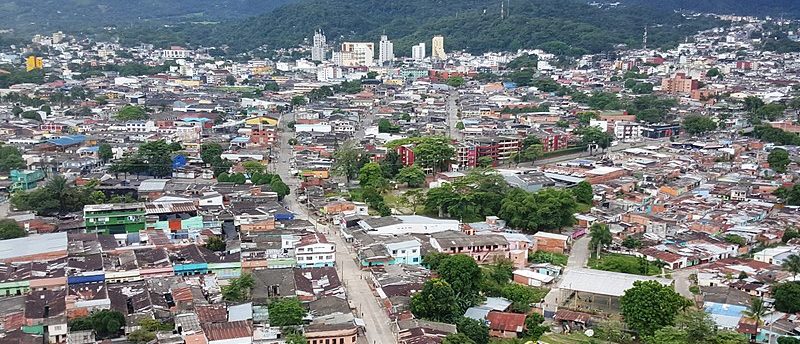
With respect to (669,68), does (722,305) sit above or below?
below

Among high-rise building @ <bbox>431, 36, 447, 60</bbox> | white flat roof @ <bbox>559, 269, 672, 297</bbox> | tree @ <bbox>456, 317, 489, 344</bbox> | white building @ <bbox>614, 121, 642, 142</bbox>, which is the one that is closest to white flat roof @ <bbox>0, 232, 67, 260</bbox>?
tree @ <bbox>456, 317, 489, 344</bbox>

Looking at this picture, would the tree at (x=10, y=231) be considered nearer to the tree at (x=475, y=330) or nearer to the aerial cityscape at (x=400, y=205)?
the aerial cityscape at (x=400, y=205)

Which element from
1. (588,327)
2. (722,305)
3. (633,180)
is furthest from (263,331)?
(633,180)

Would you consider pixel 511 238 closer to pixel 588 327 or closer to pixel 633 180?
pixel 588 327

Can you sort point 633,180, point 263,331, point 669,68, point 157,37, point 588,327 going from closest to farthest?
point 263,331 < point 588,327 < point 633,180 < point 669,68 < point 157,37

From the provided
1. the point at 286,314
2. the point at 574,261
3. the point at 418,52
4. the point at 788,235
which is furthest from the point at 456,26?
the point at 286,314

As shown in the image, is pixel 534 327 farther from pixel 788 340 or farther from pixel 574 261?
pixel 574 261
